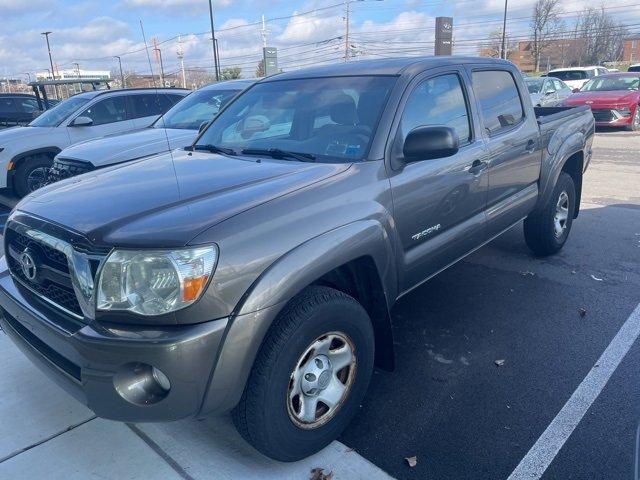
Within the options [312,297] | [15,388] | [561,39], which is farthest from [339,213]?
[561,39]

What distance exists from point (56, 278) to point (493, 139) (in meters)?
3.02

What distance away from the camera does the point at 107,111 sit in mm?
8547

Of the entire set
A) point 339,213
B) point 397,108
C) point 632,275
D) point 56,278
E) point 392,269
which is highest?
point 397,108

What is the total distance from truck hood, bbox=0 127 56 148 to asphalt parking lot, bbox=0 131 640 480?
5324 millimetres

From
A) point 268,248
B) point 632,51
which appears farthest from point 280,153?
point 632,51

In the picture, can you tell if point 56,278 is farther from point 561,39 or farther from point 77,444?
point 561,39

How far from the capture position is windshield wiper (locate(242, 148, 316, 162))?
3010mm

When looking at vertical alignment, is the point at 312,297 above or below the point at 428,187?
below

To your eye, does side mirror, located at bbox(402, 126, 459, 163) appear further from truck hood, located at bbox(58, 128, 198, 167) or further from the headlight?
truck hood, located at bbox(58, 128, 198, 167)

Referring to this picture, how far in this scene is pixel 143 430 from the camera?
2801 mm

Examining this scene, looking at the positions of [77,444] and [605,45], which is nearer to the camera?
[77,444]

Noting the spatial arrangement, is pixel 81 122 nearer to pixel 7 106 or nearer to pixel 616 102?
pixel 7 106

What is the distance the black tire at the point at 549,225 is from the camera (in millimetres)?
4871

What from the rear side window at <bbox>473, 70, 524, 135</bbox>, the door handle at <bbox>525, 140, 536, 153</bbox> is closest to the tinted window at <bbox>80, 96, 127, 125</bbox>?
the rear side window at <bbox>473, 70, 524, 135</bbox>
